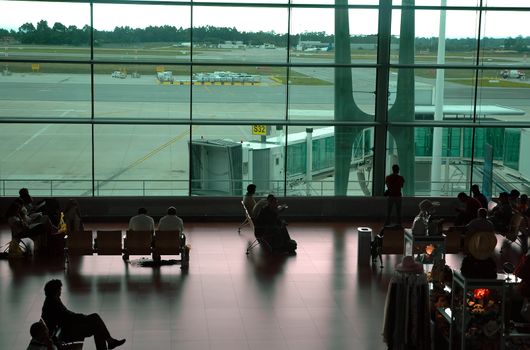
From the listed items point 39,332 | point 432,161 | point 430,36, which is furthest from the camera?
point 432,161

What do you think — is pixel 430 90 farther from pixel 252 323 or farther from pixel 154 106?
pixel 252 323

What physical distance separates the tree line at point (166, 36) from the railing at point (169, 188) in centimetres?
330

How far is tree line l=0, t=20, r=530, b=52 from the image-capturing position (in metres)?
20.4

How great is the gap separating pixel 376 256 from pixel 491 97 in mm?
7470

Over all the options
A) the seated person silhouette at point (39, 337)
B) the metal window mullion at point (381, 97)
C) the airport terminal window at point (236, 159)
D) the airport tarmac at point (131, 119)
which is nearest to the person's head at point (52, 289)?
the seated person silhouette at point (39, 337)

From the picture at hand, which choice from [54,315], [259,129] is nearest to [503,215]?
[259,129]

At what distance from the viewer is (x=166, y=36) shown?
67.8 feet

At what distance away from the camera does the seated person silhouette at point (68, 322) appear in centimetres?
1038

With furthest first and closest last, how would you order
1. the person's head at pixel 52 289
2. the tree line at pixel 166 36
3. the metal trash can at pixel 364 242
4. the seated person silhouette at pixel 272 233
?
the tree line at pixel 166 36 → the seated person silhouette at pixel 272 233 → the metal trash can at pixel 364 242 → the person's head at pixel 52 289

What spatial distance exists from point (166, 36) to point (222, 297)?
868cm

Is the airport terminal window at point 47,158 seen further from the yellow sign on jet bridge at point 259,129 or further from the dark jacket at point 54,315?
the dark jacket at point 54,315

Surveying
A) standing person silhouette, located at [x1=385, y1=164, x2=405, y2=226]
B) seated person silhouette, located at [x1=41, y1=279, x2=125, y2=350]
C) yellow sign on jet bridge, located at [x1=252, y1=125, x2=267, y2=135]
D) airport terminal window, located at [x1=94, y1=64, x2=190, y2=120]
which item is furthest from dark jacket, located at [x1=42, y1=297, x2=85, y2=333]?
yellow sign on jet bridge, located at [x1=252, y1=125, x2=267, y2=135]

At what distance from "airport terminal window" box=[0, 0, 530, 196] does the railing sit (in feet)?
0.13

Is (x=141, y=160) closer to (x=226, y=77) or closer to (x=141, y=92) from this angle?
(x=141, y=92)
